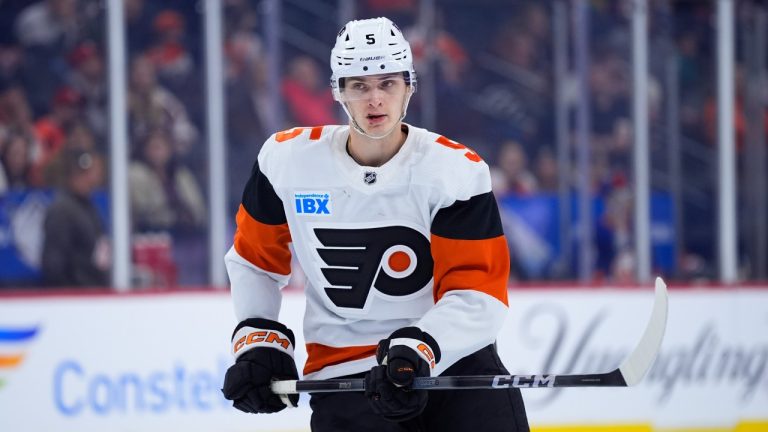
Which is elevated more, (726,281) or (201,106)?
(201,106)

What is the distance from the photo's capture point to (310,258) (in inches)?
97.7

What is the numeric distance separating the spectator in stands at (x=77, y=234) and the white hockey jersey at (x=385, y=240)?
274 centimetres

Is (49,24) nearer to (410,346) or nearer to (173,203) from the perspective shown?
(173,203)

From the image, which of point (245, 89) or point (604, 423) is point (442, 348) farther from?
point (245, 89)

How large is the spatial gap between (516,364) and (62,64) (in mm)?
2359

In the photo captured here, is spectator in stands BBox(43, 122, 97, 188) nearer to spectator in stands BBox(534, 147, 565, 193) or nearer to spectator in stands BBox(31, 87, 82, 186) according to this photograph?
spectator in stands BBox(31, 87, 82, 186)

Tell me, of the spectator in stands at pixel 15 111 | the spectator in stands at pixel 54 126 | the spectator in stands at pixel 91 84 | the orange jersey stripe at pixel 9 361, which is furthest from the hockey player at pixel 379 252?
the spectator in stands at pixel 15 111

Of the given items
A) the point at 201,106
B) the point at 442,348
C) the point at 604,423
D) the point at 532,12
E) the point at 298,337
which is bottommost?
the point at 604,423

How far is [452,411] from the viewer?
2.38m

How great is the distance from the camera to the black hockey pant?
2357 millimetres

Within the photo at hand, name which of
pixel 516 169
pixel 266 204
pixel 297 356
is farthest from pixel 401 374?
pixel 516 169

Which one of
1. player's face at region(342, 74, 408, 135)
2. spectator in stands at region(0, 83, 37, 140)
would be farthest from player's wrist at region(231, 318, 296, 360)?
spectator in stands at region(0, 83, 37, 140)

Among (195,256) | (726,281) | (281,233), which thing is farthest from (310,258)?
(726,281)

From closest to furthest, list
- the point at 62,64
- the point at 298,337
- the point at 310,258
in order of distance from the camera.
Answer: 1. the point at 310,258
2. the point at 298,337
3. the point at 62,64
